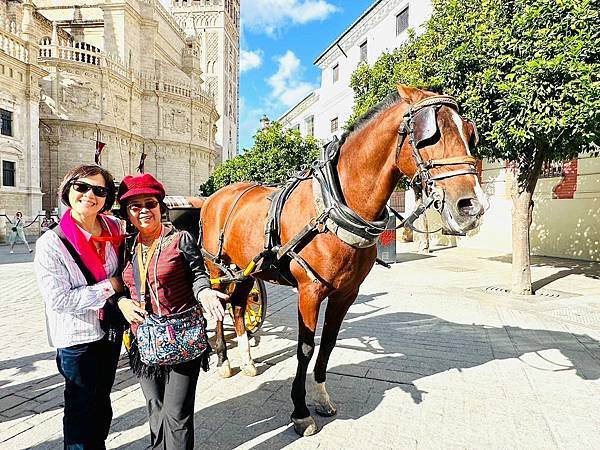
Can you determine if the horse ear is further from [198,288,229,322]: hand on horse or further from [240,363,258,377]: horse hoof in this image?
[240,363,258,377]: horse hoof

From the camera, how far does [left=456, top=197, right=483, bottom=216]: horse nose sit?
6.98 feet

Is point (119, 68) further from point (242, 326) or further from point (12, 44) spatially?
point (242, 326)

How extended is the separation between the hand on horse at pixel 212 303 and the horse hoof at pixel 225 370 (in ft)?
7.14

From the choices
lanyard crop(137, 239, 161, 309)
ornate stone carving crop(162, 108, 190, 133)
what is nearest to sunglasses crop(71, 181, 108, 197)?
lanyard crop(137, 239, 161, 309)

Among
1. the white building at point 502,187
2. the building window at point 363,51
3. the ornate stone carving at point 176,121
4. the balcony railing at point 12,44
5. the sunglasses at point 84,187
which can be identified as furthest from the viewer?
the ornate stone carving at point 176,121

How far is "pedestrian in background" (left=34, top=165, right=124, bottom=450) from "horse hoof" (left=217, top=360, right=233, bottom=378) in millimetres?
1638

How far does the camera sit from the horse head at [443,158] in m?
2.15

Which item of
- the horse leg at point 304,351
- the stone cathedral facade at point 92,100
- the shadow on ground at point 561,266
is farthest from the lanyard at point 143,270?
the stone cathedral facade at point 92,100

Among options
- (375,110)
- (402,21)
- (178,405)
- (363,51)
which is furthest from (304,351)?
(363,51)

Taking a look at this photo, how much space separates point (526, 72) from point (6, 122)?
24319 mm

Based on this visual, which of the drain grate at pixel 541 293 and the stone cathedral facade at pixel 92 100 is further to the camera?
the stone cathedral facade at pixel 92 100

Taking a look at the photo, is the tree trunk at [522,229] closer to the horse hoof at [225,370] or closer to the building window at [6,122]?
the horse hoof at [225,370]

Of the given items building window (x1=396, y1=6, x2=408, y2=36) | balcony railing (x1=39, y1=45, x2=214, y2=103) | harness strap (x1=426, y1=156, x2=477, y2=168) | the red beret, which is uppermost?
balcony railing (x1=39, y1=45, x2=214, y2=103)

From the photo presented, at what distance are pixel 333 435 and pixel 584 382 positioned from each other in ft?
8.54
